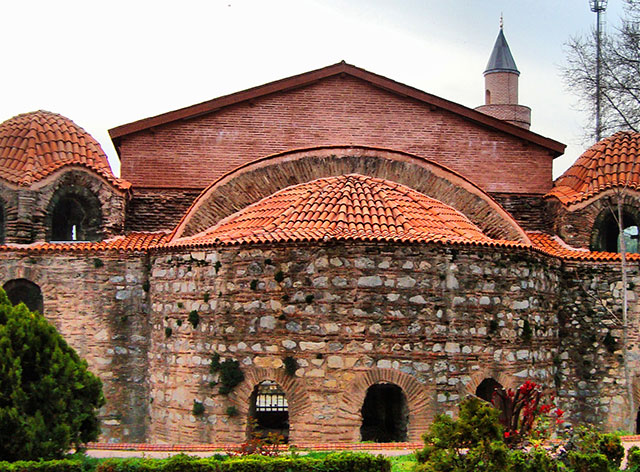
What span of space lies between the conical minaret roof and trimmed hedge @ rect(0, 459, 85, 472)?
2564cm

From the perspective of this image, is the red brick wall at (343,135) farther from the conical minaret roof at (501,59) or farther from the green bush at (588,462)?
the conical minaret roof at (501,59)

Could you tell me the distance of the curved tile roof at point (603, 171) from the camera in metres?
15.6

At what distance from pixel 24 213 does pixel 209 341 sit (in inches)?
184

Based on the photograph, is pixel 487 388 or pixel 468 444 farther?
pixel 487 388

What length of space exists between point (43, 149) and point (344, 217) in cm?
658

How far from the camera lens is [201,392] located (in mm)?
12703

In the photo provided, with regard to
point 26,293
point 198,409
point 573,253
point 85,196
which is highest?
point 85,196

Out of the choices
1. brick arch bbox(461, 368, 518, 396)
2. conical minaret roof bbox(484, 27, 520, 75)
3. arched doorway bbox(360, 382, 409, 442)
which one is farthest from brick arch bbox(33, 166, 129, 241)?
conical minaret roof bbox(484, 27, 520, 75)

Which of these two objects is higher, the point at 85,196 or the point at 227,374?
the point at 85,196

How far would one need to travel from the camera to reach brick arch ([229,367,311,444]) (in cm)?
1205

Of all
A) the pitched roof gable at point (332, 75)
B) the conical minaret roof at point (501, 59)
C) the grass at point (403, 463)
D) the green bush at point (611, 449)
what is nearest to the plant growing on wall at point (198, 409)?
the grass at point (403, 463)

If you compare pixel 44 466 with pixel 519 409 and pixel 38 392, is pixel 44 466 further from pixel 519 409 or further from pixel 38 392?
pixel 519 409

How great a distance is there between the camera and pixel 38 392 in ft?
31.7

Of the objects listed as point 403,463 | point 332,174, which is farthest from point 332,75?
point 403,463
